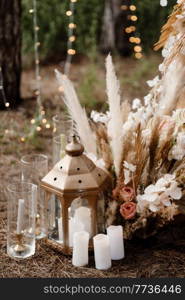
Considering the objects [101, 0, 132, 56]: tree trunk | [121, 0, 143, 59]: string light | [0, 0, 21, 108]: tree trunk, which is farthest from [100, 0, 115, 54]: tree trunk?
[0, 0, 21, 108]: tree trunk

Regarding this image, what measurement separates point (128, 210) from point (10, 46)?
7.03 feet

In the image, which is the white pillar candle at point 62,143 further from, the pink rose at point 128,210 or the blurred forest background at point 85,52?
the blurred forest background at point 85,52

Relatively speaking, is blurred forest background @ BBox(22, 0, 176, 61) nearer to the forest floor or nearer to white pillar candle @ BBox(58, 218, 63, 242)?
the forest floor

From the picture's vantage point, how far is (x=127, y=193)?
2.79 m

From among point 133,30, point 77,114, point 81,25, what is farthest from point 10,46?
point 77,114

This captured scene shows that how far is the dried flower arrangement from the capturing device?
276 cm

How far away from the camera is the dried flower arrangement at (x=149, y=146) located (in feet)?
9.05

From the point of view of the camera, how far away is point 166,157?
285 cm

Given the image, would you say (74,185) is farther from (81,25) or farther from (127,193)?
(81,25)

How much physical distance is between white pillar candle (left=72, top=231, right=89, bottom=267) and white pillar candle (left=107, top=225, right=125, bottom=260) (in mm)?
105

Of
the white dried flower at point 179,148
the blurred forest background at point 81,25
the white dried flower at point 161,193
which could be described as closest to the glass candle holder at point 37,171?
the white dried flower at point 161,193

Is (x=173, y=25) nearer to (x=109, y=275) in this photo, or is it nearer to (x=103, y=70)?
(x=109, y=275)

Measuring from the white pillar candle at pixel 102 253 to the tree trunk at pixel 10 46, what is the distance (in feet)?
6.77

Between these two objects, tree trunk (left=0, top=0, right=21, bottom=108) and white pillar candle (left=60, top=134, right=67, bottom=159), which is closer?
white pillar candle (left=60, top=134, right=67, bottom=159)
